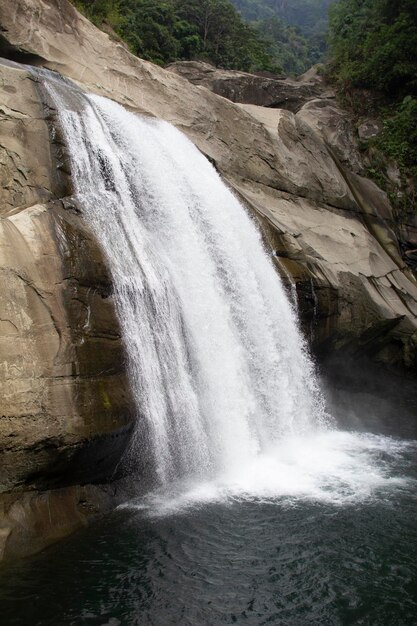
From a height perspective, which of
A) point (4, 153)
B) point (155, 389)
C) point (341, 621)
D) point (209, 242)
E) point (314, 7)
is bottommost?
point (341, 621)

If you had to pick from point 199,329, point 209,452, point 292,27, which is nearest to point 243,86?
point 199,329

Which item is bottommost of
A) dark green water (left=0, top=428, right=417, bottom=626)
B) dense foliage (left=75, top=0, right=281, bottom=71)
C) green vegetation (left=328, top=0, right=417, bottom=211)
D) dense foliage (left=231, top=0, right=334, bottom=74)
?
dark green water (left=0, top=428, right=417, bottom=626)

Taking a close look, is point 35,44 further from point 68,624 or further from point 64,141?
point 68,624

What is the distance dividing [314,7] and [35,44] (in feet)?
326

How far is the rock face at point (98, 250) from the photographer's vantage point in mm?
6902

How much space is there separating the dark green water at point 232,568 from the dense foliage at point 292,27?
1890 inches

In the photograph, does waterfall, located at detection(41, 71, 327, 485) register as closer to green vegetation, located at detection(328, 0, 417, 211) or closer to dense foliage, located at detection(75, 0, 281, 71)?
green vegetation, located at detection(328, 0, 417, 211)

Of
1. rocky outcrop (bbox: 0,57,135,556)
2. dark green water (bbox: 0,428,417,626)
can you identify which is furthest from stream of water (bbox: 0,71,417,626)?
rocky outcrop (bbox: 0,57,135,556)

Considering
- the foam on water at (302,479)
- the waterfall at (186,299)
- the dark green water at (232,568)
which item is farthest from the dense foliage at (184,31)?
the dark green water at (232,568)

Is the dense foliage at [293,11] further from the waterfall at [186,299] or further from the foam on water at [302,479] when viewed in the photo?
the foam on water at [302,479]

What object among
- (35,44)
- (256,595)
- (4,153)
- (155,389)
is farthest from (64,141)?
(256,595)

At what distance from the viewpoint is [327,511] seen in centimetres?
800

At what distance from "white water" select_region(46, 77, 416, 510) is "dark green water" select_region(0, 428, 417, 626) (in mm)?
629

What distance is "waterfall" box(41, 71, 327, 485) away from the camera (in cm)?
868
